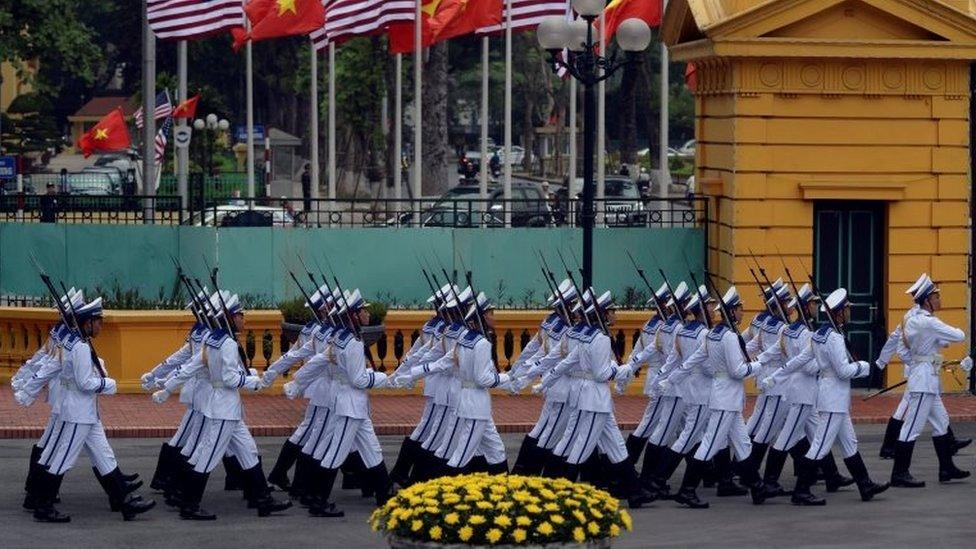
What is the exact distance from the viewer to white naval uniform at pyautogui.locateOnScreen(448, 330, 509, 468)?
17.8 metres

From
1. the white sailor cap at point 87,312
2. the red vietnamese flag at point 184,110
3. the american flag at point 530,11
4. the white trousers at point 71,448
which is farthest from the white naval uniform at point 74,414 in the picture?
the red vietnamese flag at point 184,110

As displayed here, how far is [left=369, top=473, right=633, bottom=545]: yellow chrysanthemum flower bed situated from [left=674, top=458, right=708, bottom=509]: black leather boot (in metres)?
5.39

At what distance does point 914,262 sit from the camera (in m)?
25.3

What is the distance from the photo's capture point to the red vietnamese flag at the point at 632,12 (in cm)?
3213

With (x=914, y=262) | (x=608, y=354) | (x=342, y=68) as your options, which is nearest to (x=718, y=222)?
(x=914, y=262)

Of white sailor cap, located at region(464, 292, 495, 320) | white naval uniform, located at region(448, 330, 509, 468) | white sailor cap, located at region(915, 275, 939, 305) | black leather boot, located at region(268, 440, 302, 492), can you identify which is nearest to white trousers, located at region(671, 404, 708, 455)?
white naval uniform, located at region(448, 330, 509, 468)

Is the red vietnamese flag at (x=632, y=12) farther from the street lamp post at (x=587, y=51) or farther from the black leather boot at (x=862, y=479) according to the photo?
the black leather boot at (x=862, y=479)

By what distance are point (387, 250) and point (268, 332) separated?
7.46ft

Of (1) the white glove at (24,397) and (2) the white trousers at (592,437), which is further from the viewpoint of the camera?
(2) the white trousers at (592,437)

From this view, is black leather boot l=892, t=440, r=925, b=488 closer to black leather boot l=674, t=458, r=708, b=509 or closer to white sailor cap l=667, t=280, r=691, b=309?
black leather boot l=674, t=458, r=708, b=509

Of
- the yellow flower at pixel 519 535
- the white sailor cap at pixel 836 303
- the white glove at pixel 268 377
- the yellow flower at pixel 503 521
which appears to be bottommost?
the yellow flower at pixel 519 535

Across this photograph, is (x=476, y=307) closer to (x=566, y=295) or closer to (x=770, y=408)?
(x=566, y=295)

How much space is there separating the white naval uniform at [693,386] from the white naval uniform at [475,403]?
155cm

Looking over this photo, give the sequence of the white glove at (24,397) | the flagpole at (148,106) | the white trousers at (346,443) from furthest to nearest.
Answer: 1. the flagpole at (148,106)
2. the white trousers at (346,443)
3. the white glove at (24,397)
